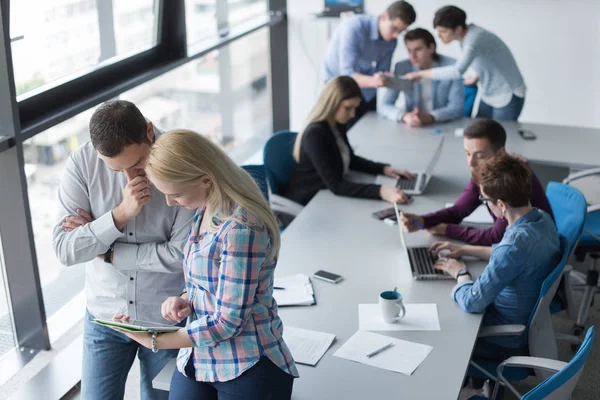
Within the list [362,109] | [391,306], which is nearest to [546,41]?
[362,109]

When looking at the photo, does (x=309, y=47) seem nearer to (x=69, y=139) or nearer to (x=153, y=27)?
(x=153, y=27)

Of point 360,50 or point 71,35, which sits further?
point 360,50

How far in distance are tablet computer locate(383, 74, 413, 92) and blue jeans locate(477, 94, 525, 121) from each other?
2.20 feet

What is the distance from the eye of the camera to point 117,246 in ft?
8.16

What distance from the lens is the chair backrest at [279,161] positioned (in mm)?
4410

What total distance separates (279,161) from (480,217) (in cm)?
130

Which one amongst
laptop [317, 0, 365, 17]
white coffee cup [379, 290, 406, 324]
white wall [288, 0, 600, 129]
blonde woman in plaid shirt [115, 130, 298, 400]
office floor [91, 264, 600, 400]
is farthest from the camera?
laptop [317, 0, 365, 17]

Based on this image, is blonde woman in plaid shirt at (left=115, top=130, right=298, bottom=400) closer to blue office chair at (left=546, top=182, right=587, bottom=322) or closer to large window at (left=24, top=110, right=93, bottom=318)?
blue office chair at (left=546, top=182, right=587, bottom=322)

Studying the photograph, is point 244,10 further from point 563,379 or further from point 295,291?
point 563,379

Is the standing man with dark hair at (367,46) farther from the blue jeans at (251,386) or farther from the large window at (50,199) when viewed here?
the blue jeans at (251,386)

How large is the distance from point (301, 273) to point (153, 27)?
8.93ft

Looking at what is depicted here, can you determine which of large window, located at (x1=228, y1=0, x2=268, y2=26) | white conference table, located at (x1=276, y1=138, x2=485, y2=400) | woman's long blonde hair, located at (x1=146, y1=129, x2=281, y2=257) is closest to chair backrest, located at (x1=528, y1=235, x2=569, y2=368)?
white conference table, located at (x1=276, y1=138, x2=485, y2=400)

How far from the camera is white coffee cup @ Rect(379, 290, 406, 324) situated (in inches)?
109

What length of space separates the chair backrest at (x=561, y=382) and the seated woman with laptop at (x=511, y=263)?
52 centimetres
